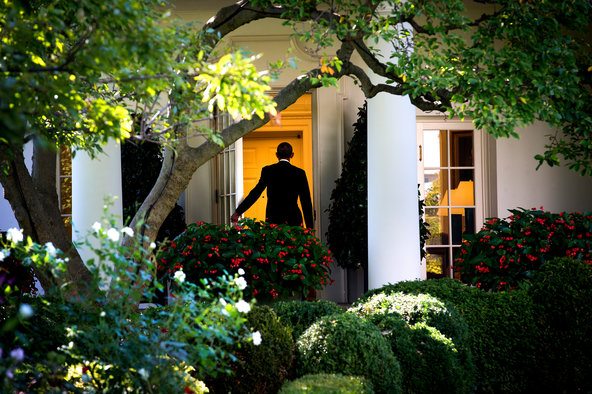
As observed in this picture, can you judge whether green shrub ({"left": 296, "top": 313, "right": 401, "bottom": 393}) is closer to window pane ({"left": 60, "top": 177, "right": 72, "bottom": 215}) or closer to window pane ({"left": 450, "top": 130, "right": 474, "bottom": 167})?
window pane ({"left": 450, "top": 130, "right": 474, "bottom": 167})

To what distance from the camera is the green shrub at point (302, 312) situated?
382cm

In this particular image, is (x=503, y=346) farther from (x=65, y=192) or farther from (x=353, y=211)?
(x=65, y=192)

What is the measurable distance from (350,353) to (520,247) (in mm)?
2612

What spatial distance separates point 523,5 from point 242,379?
2.58 metres

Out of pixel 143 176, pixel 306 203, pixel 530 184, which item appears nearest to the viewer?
pixel 306 203

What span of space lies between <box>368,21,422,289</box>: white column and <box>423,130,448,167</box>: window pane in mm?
2838

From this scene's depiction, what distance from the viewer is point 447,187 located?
817 centimetres

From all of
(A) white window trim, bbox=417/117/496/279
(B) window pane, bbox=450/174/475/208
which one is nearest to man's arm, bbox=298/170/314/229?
(A) white window trim, bbox=417/117/496/279

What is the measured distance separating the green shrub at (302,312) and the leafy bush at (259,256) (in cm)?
117

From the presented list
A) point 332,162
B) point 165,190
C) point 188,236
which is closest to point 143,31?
point 165,190

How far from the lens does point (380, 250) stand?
5320 millimetres

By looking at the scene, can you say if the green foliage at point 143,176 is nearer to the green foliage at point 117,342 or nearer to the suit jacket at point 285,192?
the suit jacket at point 285,192

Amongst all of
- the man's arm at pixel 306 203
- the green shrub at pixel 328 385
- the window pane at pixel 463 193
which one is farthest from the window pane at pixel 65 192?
the green shrub at pixel 328 385

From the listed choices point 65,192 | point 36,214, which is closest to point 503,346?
point 36,214
